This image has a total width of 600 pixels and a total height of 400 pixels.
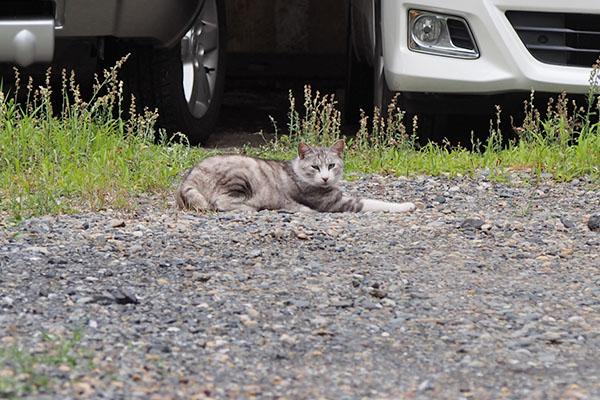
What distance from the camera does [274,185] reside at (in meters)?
5.66

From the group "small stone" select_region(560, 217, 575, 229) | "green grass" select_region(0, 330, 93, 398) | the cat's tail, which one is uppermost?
the cat's tail

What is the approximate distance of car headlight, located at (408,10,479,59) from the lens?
625 cm

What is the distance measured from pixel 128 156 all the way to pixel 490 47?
2.14m

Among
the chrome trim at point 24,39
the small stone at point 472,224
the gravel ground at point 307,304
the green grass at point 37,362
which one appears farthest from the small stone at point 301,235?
the chrome trim at point 24,39

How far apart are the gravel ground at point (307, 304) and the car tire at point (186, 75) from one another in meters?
1.64

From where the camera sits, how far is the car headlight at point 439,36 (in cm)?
625

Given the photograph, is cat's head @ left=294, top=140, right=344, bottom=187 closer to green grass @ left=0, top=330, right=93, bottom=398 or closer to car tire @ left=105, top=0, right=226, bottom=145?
car tire @ left=105, top=0, right=226, bottom=145

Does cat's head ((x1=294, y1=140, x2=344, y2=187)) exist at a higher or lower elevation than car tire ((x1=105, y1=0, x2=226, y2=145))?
lower

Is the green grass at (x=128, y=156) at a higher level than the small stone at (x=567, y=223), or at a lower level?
higher

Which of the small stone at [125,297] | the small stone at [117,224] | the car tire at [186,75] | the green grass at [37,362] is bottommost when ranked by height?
the green grass at [37,362]

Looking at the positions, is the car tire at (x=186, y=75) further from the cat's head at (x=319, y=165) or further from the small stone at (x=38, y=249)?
the small stone at (x=38, y=249)

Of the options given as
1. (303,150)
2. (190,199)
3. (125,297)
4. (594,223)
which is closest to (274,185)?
(303,150)

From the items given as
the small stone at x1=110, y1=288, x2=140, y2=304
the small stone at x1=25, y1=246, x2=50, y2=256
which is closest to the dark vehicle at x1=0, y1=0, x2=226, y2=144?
the small stone at x1=25, y1=246, x2=50, y2=256

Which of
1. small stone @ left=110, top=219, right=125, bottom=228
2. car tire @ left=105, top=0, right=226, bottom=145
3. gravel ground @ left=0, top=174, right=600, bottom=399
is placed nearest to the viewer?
gravel ground @ left=0, top=174, right=600, bottom=399
